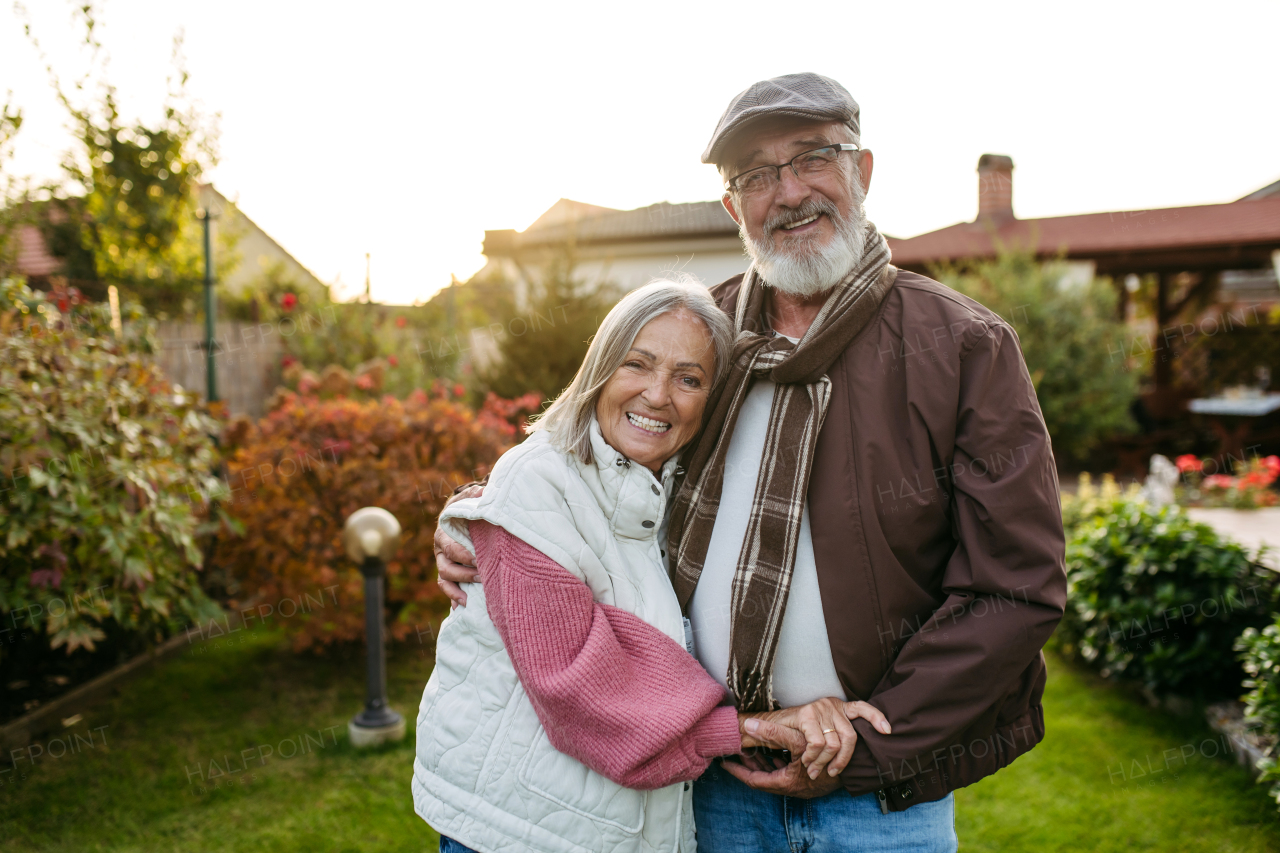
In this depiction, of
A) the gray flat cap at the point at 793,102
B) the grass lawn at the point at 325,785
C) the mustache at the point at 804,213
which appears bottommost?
the grass lawn at the point at 325,785

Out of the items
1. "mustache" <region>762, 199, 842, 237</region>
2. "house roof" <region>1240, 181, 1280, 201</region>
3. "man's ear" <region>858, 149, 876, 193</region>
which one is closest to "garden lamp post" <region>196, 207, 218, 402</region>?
"mustache" <region>762, 199, 842, 237</region>

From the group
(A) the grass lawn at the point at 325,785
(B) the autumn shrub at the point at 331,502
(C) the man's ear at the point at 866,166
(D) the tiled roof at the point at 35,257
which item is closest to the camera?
(C) the man's ear at the point at 866,166

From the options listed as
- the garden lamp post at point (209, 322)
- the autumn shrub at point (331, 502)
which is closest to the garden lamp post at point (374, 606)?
the autumn shrub at point (331, 502)

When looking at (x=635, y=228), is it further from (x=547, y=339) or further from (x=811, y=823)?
(x=811, y=823)

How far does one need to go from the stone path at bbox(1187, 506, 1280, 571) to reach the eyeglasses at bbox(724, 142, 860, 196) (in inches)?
145

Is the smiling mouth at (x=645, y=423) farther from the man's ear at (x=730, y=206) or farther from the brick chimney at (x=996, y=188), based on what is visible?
the brick chimney at (x=996, y=188)

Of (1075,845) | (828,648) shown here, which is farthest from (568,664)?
(1075,845)

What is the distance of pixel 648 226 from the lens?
14.3 metres

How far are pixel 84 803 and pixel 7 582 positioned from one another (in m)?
0.97

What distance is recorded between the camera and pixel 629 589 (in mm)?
1559

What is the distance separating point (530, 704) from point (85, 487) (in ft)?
9.13

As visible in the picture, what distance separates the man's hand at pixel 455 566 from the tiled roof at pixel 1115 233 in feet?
38.3

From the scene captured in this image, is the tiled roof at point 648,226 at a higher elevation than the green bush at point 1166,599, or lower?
higher

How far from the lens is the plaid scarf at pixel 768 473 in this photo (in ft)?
5.23
